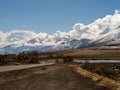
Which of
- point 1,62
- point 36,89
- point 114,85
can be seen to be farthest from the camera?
point 1,62

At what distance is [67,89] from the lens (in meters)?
27.6

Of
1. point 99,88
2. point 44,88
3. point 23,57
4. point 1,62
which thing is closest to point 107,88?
point 99,88

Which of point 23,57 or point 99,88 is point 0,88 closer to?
point 99,88

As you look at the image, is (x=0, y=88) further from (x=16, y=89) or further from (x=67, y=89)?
(x=67, y=89)

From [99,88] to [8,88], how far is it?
856cm

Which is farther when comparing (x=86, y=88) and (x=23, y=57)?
(x=23, y=57)

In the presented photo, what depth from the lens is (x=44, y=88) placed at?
28.1 meters

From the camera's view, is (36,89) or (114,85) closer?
(36,89)

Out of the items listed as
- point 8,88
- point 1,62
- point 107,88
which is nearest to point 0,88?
point 8,88

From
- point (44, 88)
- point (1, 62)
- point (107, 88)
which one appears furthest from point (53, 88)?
point (1, 62)

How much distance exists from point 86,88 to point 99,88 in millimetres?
1262

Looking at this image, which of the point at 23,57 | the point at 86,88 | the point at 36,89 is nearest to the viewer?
the point at 36,89

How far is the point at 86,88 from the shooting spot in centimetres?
2892

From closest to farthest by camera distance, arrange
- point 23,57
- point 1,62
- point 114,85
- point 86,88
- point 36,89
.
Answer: point 36,89, point 86,88, point 114,85, point 1,62, point 23,57
